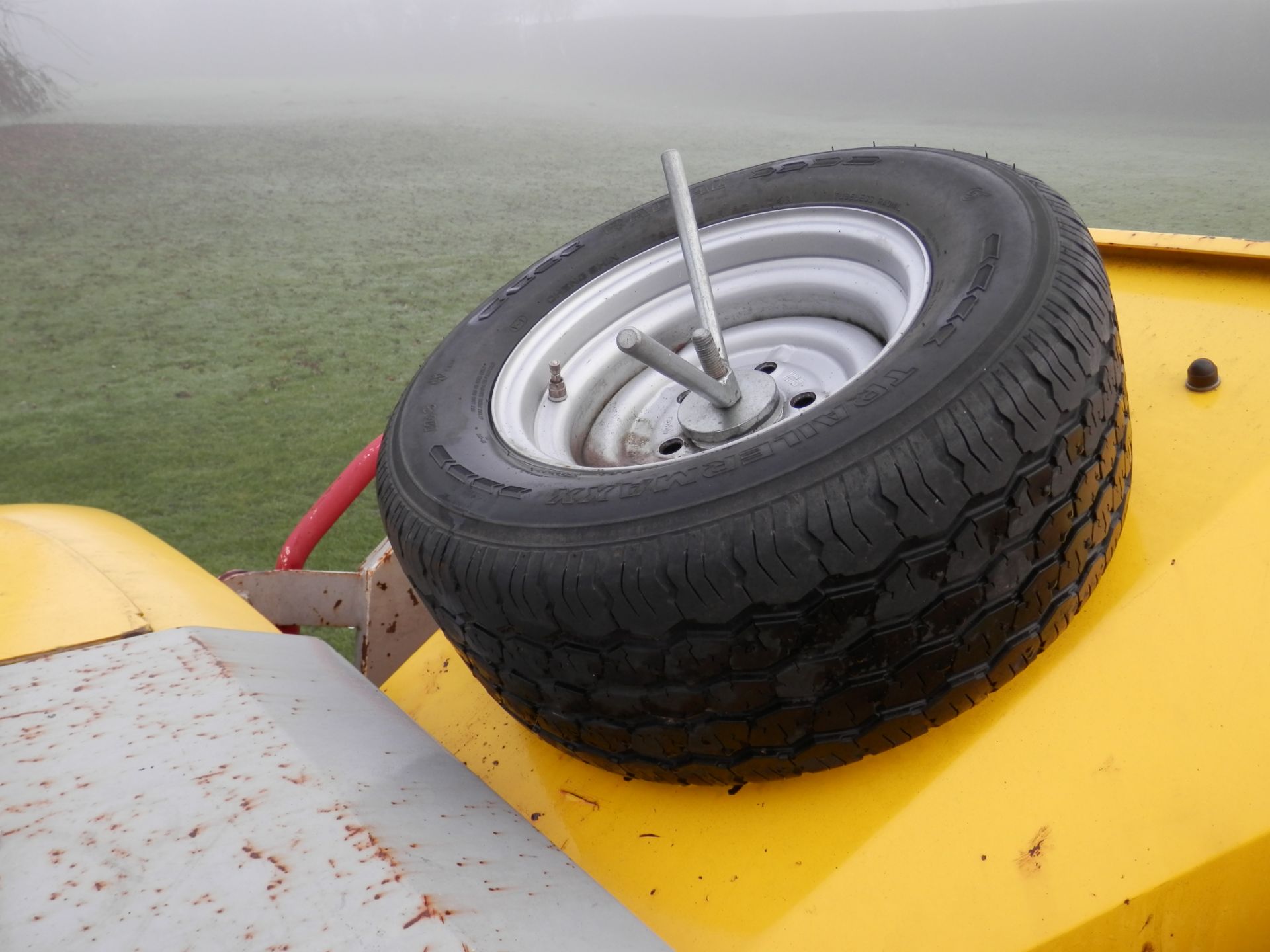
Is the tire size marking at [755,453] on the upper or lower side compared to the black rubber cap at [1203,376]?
upper

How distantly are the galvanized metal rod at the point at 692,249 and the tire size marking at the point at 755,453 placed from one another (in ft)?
0.85

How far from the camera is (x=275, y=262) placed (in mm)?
4980

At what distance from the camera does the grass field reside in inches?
112

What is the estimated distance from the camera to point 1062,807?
29.5 inches

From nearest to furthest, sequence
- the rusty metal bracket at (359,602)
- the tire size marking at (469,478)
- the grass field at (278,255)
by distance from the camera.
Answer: the tire size marking at (469,478) < the rusty metal bracket at (359,602) < the grass field at (278,255)

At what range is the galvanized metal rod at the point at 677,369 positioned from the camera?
90 cm

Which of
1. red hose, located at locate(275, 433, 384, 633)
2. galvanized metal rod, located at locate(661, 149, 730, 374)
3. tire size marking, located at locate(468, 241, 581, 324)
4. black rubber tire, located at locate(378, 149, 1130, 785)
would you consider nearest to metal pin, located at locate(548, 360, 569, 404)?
tire size marking, located at locate(468, 241, 581, 324)

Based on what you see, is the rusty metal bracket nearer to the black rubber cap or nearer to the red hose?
the red hose

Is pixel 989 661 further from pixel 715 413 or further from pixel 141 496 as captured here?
pixel 141 496

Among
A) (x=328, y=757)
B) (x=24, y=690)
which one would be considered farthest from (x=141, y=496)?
(x=328, y=757)

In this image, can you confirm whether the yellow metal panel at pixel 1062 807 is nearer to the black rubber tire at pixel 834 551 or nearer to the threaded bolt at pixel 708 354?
the black rubber tire at pixel 834 551

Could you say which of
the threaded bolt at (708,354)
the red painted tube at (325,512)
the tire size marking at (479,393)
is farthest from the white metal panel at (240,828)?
the red painted tube at (325,512)

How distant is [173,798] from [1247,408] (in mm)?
1152

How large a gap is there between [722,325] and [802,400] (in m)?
0.24
